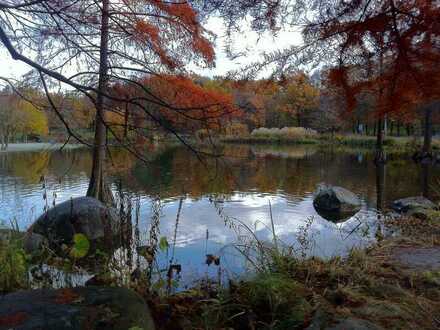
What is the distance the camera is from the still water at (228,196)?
5.50 metres

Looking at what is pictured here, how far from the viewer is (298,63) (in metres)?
2.46

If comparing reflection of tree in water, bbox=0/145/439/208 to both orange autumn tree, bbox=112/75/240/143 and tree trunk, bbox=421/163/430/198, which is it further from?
orange autumn tree, bbox=112/75/240/143

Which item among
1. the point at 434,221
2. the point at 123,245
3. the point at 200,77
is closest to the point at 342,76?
the point at 123,245

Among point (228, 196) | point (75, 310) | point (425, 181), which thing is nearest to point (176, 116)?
point (75, 310)

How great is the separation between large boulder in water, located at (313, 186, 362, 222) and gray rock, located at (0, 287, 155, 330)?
26.4ft

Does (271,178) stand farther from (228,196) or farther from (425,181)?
(425,181)

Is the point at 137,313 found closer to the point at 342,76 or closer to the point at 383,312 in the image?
the point at 383,312

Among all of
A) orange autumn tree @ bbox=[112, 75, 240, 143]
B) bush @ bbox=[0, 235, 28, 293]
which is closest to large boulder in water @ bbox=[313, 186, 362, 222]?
orange autumn tree @ bbox=[112, 75, 240, 143]

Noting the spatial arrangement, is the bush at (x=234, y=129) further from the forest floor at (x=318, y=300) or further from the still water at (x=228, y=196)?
the forest floor at (x=318, y=300)

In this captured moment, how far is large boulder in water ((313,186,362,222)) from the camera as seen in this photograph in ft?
32.3

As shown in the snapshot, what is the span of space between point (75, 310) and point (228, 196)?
9478 mm

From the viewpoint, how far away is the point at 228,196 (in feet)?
37.5

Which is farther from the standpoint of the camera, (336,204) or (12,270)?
(336,204)

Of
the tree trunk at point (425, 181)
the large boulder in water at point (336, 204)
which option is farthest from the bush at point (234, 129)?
the tree trunk at point (425, 181)
